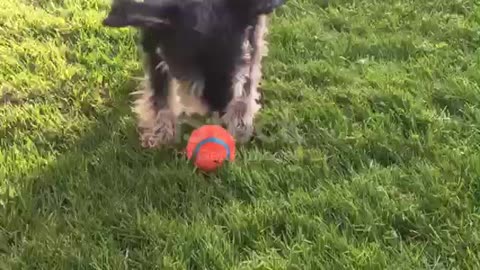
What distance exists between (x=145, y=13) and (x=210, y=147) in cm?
77

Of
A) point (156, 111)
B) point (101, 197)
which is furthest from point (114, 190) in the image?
point (156, 111)

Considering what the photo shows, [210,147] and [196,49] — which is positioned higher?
[196,49]

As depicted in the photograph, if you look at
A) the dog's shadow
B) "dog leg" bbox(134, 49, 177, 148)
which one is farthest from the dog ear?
the dog's shadow

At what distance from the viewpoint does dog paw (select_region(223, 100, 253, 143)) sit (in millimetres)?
4234

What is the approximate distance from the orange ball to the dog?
0.37 feet

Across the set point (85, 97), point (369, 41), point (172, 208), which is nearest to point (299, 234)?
point (172, 208)

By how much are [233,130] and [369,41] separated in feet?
5.41

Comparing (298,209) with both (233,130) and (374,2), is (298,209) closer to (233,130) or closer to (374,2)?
(233,130)

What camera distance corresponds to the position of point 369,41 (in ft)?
18.0

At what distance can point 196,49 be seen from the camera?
12.2 feet

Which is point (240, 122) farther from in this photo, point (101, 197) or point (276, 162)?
point (101, 197)

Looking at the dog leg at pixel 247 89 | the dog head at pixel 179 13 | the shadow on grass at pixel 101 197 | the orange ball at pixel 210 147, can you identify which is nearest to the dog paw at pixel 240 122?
the dog leg at pixel 247 89

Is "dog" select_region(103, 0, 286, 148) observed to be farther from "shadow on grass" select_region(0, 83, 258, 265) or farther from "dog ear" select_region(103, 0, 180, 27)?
"shadow on grass" select_region(0, 83, 258, 265)

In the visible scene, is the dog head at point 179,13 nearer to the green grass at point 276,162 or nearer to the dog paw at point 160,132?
the dog paw at point 160,132
